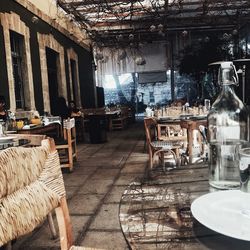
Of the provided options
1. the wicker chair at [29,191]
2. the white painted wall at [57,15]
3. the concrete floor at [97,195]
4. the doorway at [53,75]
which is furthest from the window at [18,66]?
the wicker chair at [29,191]

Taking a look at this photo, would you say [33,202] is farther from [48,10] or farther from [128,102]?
[128,102]

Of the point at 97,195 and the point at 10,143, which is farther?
the point at 97,195

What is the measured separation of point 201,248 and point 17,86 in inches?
264

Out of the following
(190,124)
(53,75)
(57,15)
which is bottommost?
(190,124)

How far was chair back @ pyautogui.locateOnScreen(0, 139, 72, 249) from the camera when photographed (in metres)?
A: 0.89

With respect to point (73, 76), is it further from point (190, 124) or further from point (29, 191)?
point (29, 191)

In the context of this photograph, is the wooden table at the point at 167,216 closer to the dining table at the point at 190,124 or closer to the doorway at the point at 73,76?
the dining table at the point at 190,124

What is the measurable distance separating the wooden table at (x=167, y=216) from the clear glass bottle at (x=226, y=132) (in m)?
0.08

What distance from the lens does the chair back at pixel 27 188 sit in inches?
35.1

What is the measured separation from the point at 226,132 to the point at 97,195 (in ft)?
8.22

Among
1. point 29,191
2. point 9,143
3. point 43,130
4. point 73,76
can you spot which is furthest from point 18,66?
point 29,191

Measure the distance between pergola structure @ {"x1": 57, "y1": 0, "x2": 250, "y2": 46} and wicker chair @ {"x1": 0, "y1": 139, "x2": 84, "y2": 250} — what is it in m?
8.04

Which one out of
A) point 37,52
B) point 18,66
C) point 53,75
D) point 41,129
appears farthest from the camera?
point 53,75

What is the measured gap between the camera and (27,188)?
38.4 inches
